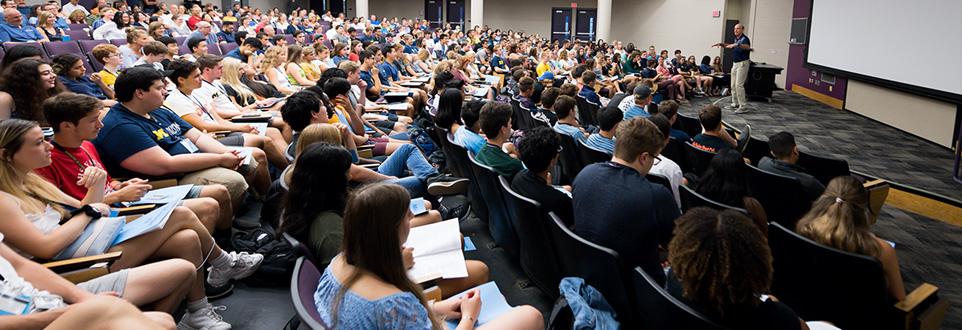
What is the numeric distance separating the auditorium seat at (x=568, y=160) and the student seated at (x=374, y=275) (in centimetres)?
286

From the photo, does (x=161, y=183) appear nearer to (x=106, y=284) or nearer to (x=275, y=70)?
(x=106, y=284)

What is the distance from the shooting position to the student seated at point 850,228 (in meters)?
2.22

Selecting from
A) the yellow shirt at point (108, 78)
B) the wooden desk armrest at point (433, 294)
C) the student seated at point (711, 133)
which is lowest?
the wooden desk armrest at point (433, 294)

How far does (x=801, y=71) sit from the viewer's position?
1335 centimetres

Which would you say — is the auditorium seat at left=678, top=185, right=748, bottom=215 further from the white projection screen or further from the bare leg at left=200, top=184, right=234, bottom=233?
the white projection screen

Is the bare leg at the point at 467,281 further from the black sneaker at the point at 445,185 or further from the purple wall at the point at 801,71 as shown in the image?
the purple wall at the point at 801,71

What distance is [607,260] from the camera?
1948mm

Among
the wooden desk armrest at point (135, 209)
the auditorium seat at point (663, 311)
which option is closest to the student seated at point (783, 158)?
the auditorium seat at point (663, 311)

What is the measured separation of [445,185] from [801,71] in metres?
12.7

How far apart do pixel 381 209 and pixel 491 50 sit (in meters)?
14.4

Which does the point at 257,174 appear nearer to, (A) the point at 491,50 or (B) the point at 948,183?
(B) the point at 948,183

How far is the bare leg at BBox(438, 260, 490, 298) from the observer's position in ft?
7.42

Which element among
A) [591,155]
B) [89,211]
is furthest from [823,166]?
[89,211]

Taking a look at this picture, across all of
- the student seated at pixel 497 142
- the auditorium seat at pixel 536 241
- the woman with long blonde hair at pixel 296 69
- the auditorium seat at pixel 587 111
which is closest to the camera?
the auditorium seat at pixel 536 241
